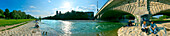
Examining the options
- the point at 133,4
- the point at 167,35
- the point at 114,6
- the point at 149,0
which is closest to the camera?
the point at 167,35

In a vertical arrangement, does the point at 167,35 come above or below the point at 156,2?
below

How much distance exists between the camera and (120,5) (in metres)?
17.3

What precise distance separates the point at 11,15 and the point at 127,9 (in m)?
67.0

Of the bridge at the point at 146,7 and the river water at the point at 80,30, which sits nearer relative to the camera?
the river water at the point at 80,30

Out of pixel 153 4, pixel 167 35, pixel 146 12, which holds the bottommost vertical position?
pixel 167 35

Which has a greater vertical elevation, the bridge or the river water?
the bridge

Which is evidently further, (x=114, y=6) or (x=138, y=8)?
(x=114, y=6)

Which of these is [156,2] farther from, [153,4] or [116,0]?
[116,0]

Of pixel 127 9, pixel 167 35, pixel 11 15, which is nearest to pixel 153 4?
pixel 127 9

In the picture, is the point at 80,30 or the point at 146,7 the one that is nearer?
the point at 146,7

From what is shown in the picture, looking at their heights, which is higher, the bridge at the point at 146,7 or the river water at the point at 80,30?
the bridge at the point at 146,7

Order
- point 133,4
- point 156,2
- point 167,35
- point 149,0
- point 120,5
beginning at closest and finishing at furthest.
Answer: point 167,35 < point 156,2 < point 149,0 < point 133,4 < point 120,5

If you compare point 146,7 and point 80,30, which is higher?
point 146,7

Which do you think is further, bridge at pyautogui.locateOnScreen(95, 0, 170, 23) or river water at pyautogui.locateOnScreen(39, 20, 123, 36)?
bridge at pyautogui.locateOnScreen(95, 0, 170, 23)
